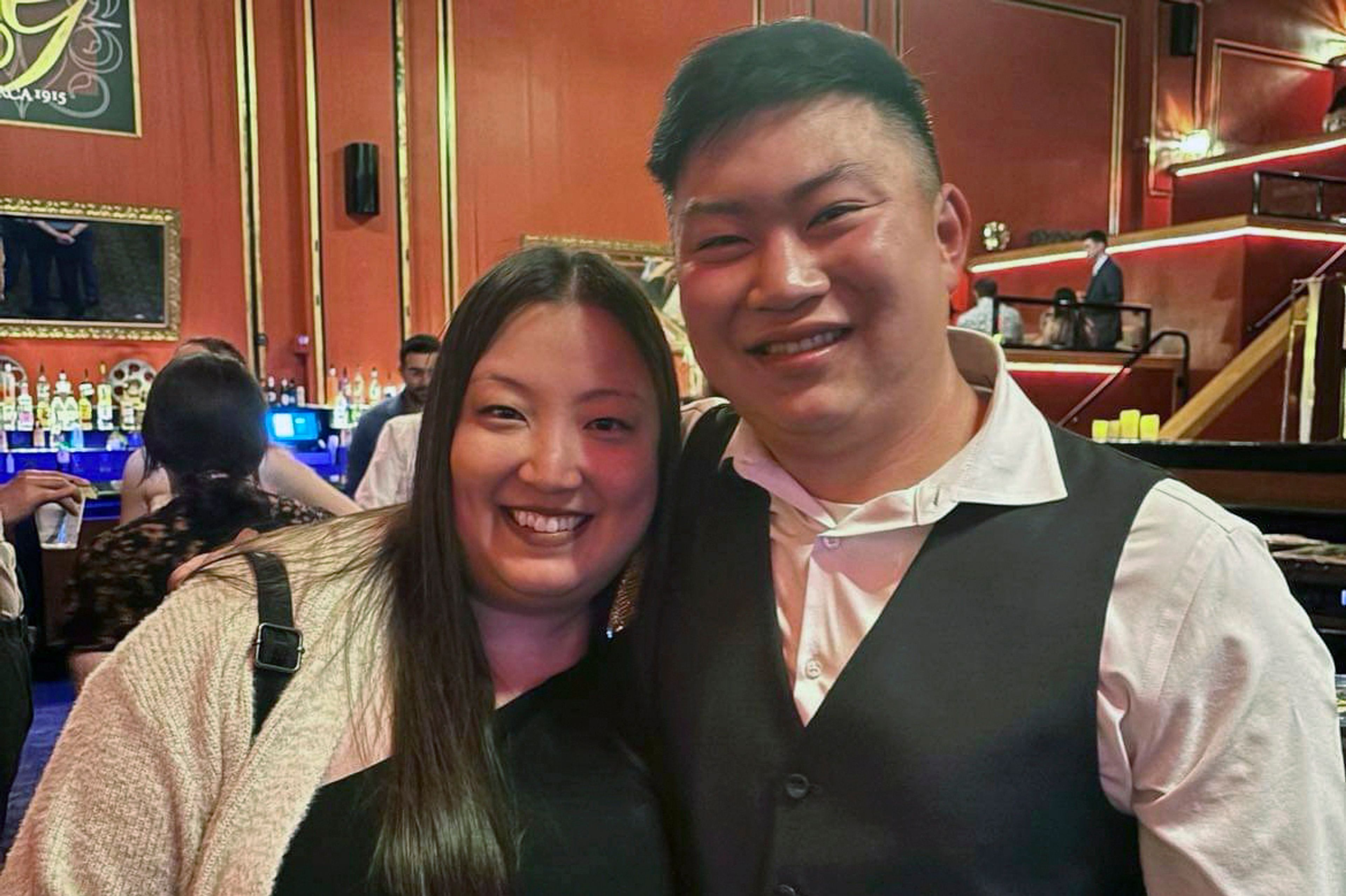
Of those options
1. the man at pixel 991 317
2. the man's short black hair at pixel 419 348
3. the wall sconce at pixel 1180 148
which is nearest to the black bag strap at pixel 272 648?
the man's short black hair at pixel 419 348

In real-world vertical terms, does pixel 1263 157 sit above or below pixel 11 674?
above

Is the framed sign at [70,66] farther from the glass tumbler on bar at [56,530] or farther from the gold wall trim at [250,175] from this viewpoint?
the glass tumbler on bar at [56,530]

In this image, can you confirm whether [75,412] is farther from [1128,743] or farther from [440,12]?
[1128,743]

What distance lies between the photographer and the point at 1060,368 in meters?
8.34

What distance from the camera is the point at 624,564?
1286 millimetres

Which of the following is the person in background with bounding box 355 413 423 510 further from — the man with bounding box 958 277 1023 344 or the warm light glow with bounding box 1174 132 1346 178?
the warm light glow with bounding box 1174 132 1346 178

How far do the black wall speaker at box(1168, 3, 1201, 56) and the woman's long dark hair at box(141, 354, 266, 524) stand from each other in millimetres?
11451

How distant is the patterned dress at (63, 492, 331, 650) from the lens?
1979 millimetres

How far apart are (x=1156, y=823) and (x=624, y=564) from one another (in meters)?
0.64

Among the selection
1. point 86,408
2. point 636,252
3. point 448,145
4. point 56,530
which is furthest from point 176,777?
point 636,252

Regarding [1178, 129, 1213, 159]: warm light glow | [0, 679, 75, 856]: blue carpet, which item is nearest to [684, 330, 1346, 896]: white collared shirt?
[0, 679, 75, 856]: blue carpet

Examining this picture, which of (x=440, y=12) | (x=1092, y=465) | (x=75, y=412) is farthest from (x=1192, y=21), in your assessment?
(x=1092, y=465)

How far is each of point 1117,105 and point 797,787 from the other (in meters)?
11.5

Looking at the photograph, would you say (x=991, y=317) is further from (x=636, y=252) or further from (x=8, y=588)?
(x=8, y=588)
